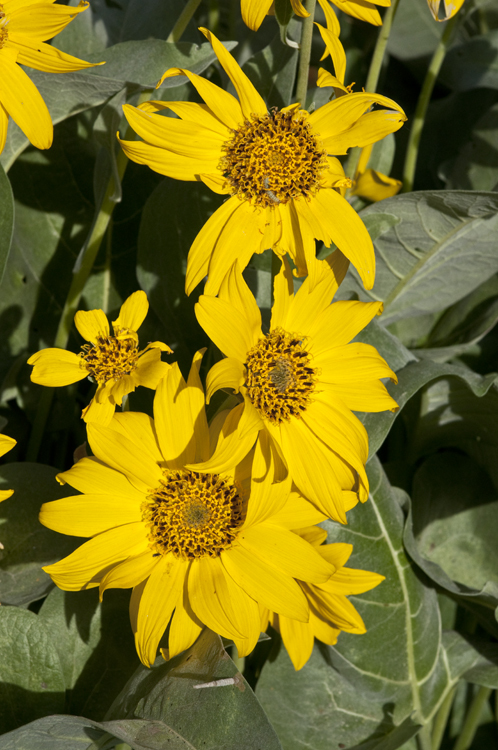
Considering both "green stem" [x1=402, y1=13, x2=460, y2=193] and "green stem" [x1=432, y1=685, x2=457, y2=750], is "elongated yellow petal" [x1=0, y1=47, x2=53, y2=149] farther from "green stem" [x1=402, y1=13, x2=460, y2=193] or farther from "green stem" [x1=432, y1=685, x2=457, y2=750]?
"green stem" [x1=432, y1=685, x2=457, y2=750]

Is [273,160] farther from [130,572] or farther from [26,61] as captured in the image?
[130,572]

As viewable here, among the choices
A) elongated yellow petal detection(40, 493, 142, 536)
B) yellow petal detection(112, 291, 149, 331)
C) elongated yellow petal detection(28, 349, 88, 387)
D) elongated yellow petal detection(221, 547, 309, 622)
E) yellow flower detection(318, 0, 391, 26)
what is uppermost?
yellow flower detection(318, 0, 391, 26)

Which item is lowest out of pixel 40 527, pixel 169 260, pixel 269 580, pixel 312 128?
pixel 40 527

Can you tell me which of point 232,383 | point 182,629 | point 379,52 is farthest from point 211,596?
point 379,52

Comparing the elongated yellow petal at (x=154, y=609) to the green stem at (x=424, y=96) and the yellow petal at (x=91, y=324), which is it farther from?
the green stem at (x=424, y=96)

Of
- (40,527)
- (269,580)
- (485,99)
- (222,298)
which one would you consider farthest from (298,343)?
(485,99)

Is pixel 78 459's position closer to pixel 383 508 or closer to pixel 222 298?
pixel 222 298

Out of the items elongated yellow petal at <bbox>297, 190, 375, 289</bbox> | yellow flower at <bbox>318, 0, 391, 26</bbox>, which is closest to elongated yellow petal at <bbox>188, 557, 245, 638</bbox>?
elongated yellow petal at <bbox>297, 190, 375, 289</bbox>
